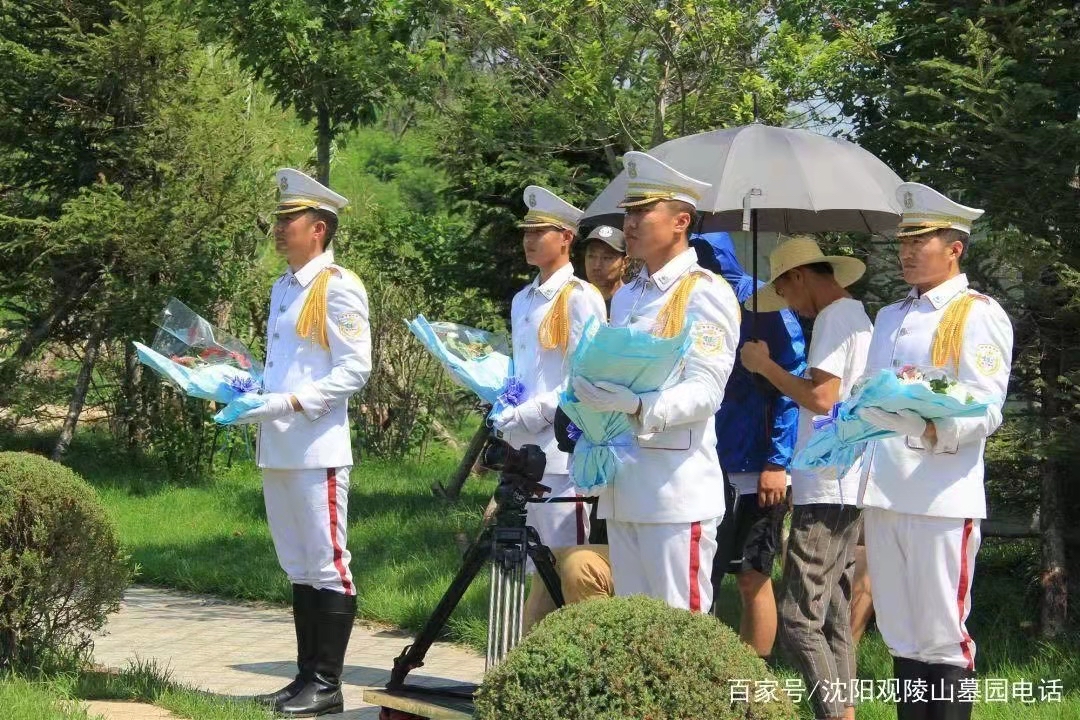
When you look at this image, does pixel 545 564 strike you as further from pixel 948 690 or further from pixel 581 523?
pixel 948 690

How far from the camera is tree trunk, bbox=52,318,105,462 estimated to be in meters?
13.5

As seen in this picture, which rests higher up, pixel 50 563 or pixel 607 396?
pixel 607 396

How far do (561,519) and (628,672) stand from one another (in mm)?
2522

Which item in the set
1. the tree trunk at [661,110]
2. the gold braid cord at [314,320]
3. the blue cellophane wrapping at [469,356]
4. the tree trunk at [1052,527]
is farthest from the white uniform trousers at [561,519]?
the tree trunk at [661,110]

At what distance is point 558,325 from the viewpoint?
5992 mm

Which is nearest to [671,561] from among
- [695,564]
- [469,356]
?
[695,564]

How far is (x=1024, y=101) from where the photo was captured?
6.38 m

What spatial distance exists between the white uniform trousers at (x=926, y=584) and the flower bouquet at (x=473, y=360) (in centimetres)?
175

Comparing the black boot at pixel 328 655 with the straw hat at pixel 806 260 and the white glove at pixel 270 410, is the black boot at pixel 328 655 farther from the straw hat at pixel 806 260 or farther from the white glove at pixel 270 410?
the straw hat at pixel 806 260

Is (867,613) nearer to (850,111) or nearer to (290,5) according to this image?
(850,111)

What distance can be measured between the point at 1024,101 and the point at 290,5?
519 centimetres

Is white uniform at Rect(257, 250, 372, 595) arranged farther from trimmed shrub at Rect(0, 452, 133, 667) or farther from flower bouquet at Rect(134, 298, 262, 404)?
trimmed shrub at Rect(0, 452, 133, 667)

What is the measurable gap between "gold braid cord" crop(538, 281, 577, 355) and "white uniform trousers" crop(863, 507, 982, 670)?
68.8 inches

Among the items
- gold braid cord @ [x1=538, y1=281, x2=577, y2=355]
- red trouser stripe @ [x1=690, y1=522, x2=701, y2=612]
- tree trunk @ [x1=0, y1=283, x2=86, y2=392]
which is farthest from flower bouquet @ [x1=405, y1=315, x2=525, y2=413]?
tree trunk @ [x1=0, y1=283, x2=86, y2=392]
